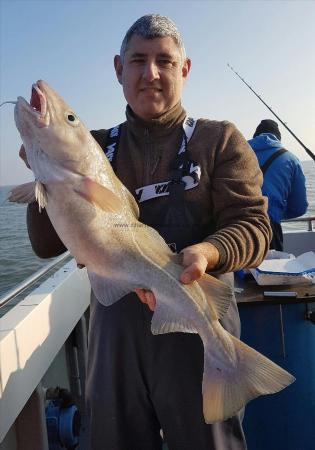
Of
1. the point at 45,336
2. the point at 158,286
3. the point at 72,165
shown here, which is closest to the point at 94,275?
the point at 158,286

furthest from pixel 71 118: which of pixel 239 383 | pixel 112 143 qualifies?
pixel 239 383

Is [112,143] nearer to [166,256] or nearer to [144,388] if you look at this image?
[166,256]

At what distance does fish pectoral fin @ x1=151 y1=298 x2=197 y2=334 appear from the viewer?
6.61 feet

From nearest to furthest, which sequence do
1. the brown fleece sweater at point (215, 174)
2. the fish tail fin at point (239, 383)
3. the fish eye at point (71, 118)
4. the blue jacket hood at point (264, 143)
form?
the fish tail fin at point (239, 383) → the fish eye at point (71, 118) → the brown fleece sweater at point (215, 174) → the blue jacket hood at point (264, 143)

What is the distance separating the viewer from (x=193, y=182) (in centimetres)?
231

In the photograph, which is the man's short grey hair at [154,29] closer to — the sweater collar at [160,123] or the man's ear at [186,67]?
the man's ear at [186,67]

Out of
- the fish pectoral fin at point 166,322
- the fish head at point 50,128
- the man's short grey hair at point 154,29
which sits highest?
the man's short grey hair at point 154,29

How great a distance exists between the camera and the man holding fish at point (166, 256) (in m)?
2.02

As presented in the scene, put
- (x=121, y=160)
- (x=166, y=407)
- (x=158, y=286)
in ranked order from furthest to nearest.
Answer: (x=121, y=160), (x=166, y=407), (x=158, y=286)

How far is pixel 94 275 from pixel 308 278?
186cm

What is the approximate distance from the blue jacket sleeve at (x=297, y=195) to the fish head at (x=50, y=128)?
138 inches

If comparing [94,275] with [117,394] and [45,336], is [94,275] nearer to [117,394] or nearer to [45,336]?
[117,394]

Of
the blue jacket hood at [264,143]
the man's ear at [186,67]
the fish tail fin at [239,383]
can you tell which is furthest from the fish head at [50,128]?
the blue jacket hood at [264,143]

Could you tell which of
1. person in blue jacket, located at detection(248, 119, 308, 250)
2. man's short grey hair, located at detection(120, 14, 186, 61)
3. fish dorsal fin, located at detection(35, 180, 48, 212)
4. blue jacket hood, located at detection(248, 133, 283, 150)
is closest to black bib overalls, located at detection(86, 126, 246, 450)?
fish dorsal fin, located at detection(35, 180, 48, 212)
